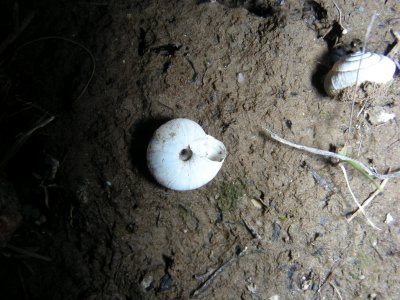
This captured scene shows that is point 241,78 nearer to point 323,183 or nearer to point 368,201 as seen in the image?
point 323,183

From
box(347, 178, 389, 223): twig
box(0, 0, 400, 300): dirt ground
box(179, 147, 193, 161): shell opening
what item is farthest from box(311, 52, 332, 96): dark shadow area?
box(179, 147, 193, 161): shell opening

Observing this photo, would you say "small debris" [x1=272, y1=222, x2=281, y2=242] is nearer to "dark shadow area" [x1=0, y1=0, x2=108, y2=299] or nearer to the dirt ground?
the dirt ground

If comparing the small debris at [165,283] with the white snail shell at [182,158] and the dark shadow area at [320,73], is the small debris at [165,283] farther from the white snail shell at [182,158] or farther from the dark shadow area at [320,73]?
the dark shadow area at [320,73]

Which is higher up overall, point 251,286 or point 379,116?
point 379,116

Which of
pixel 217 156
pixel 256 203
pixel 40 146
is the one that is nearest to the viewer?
pixel 217 156

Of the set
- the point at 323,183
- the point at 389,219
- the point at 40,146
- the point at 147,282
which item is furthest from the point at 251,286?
the point at 40,146

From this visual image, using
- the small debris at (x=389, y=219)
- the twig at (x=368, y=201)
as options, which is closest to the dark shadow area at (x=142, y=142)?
the twig at (x=368, y=201)
